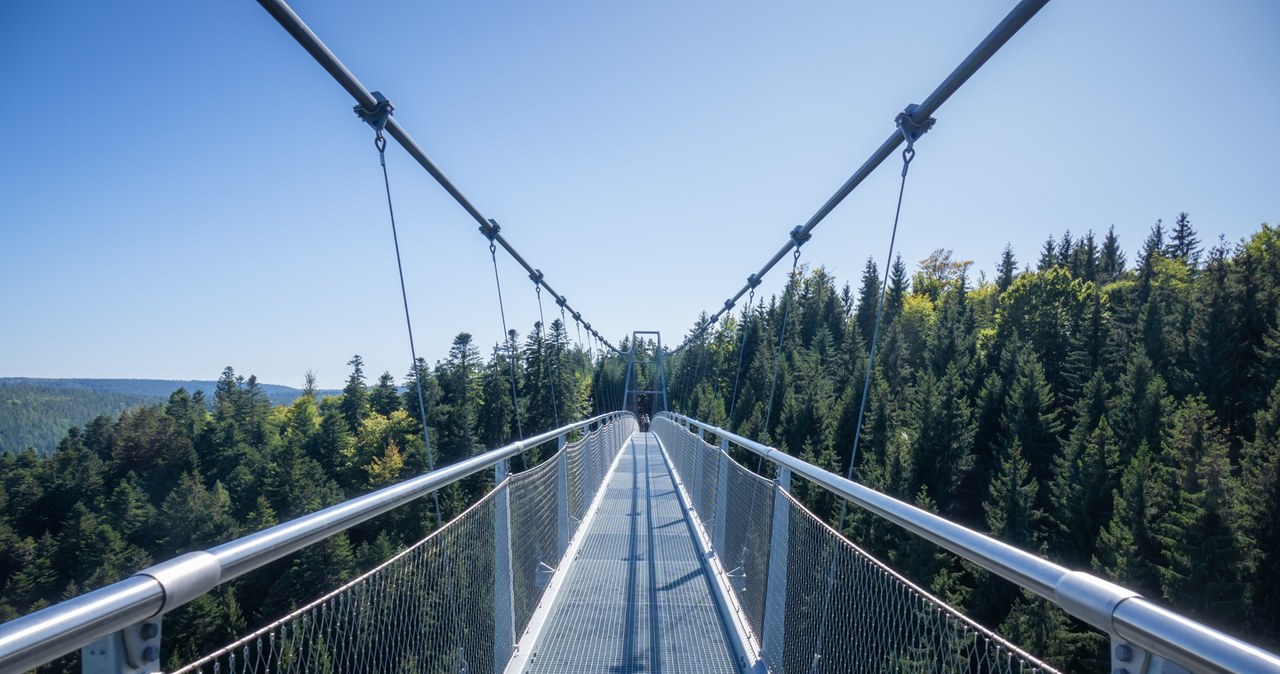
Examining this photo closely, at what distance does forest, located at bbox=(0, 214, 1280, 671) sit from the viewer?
76.8 feet

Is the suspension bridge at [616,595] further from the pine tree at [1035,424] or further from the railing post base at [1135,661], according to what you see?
the pine tree at [1035,424]

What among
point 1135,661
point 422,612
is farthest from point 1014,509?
point 1135,661

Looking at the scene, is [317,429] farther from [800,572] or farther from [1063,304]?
[800,572]

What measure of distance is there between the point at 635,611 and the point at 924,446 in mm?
33644

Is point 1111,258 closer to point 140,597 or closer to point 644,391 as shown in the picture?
point 644,391

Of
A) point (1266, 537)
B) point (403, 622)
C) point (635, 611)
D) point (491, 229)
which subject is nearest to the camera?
point (403, 622)

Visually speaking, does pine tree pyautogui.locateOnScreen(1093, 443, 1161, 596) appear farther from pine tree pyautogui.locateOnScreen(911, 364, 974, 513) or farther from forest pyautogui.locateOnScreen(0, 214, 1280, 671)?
pine tree pyautogui.locateOnScreen(911, 364, 974, 513)

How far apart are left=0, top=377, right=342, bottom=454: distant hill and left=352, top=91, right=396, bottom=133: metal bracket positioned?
127m

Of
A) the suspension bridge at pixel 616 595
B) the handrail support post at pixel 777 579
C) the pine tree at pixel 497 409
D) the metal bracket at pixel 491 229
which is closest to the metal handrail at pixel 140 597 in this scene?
the suspension bridge at pixel 616 595

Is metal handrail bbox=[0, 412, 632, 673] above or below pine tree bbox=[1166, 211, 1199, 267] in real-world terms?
below

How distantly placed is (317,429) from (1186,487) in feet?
205

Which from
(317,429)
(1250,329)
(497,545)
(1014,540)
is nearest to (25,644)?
(497,545)

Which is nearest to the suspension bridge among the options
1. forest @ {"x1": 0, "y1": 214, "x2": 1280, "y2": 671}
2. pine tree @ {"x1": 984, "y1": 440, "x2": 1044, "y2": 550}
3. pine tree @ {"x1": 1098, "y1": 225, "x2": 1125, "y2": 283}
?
forest @ {"x1": 0, "y1": 214, "x2": 1280, "y2": 671}

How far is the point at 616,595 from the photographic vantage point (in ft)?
13.2
